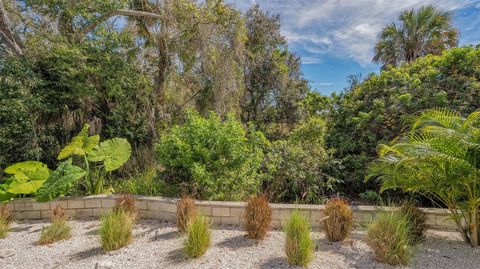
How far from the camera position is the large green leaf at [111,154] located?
4.62 metres

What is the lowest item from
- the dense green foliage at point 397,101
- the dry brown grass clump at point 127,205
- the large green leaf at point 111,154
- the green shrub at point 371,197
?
the green shrub at point 371,197

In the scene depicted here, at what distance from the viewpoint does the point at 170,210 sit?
13.0ft

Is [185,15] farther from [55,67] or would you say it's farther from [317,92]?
[317,92]

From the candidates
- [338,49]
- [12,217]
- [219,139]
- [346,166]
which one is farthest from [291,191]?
[338,49]

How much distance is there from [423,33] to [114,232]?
1503cm

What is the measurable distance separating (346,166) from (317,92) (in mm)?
4944

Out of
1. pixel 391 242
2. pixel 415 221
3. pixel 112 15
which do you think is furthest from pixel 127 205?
pixel 112 15

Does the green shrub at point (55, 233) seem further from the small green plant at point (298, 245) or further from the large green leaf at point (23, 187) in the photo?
the small green plant at point (298, 245)

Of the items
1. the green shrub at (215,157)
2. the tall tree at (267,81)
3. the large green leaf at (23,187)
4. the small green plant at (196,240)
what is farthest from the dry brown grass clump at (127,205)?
the tall tree at (267,81)

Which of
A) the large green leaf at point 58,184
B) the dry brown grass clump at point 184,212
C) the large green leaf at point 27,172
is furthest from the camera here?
the large green leaf at point 27,172

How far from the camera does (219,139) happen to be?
4164 millimetres

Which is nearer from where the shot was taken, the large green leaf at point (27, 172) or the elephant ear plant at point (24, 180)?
the elephant ear plant at point (24, 180)

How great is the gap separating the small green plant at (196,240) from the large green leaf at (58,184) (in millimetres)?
2266

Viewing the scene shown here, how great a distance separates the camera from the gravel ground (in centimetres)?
275
